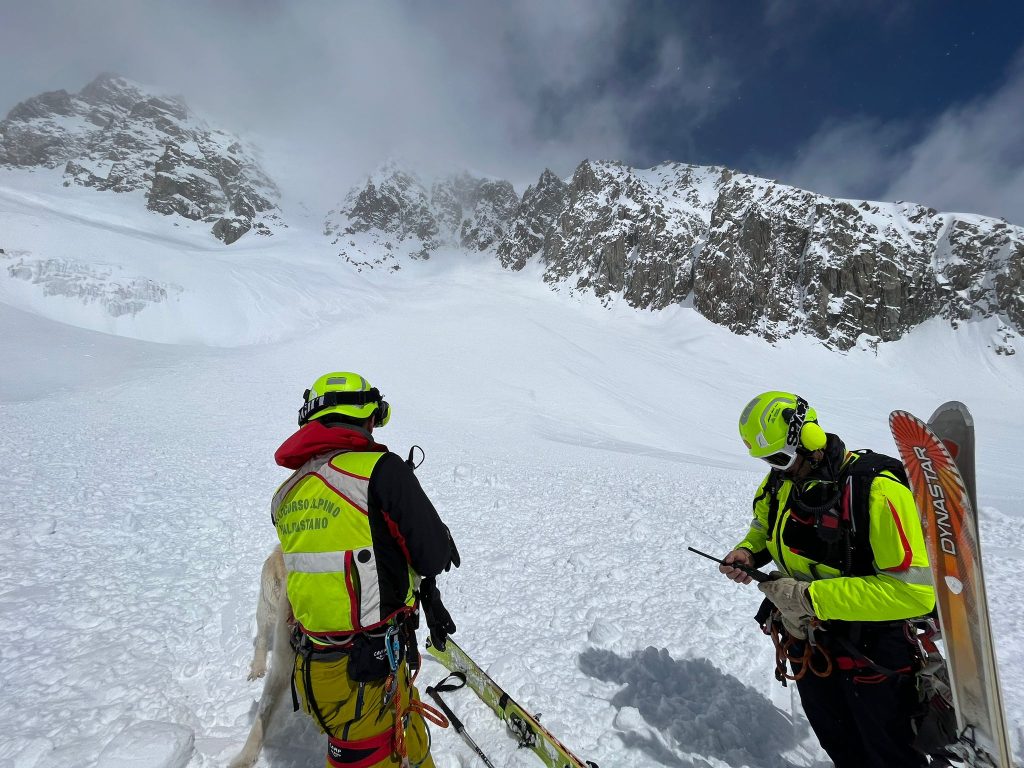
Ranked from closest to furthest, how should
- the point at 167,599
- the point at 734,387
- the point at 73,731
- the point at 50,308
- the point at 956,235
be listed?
the point at 73,731
the point at 167,599
the point at 50,308
the point at 734,387
the point at 956,235

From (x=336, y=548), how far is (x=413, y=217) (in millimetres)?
157944

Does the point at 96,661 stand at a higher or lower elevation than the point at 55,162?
lower

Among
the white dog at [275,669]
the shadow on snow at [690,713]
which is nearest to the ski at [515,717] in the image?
the shadow on snow at [690,713]

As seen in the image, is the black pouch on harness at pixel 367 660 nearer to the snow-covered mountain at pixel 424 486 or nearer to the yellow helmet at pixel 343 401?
the yellow helmet at pixel 343 401

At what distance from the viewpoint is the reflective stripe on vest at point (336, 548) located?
259 cm

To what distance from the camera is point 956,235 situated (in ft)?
291

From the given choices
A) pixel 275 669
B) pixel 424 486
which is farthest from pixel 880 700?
pixel 424 486

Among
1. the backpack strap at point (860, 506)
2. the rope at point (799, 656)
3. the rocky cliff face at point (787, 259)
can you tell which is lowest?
the rope at point (799, 656)

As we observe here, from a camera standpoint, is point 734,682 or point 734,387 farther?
point 734,387

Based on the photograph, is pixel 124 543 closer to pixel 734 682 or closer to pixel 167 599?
pixel 167 599

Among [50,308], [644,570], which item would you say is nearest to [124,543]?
[644,570]

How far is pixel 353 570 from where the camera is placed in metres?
2.61

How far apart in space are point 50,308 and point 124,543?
45252 millimetres

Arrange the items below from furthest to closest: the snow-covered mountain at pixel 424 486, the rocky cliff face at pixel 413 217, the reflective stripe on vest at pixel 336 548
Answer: the rocky cliff face at pixel 413 217
the snow-covered mountain at pixel 424 486
the reflective stripe on vest at pixel 336 548
